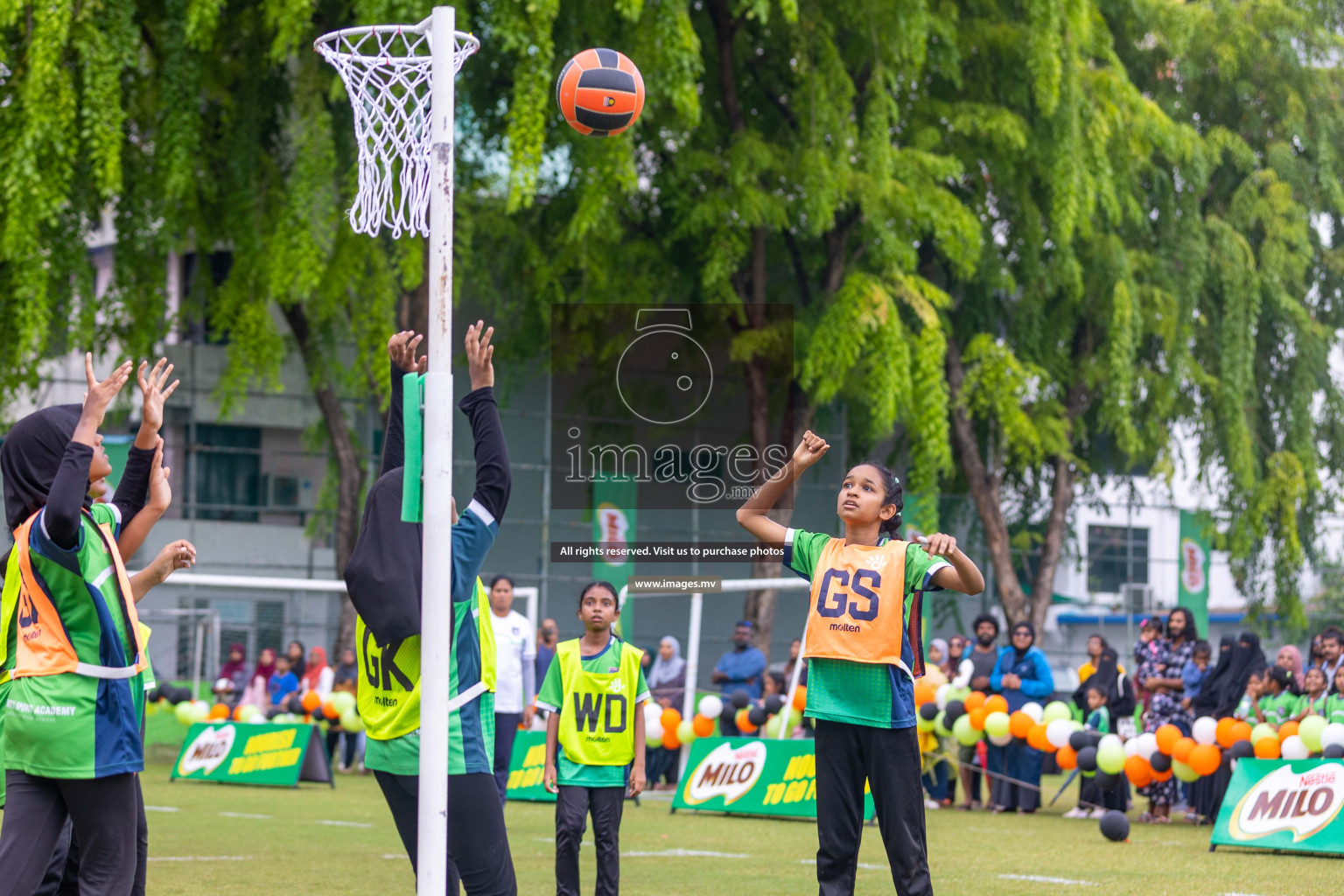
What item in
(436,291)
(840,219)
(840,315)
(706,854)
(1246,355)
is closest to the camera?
(436,291)

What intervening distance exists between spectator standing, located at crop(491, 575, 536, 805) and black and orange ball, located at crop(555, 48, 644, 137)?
4.18 metres

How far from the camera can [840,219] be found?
67.8 ft

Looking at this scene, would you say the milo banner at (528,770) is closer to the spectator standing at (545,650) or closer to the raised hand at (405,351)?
the spectator standing at (545,650)

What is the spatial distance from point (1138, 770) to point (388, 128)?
1016 cm

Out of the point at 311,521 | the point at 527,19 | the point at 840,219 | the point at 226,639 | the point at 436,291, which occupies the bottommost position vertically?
the point at 226,639

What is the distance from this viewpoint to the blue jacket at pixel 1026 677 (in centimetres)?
1581

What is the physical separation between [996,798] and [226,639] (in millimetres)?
17436

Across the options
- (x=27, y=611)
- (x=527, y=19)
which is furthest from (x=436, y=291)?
(x=527, y=19)

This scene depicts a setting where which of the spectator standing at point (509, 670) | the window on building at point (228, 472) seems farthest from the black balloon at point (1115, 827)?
the window on building at point (228, 472)

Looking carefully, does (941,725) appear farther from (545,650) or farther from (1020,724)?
(545,650)

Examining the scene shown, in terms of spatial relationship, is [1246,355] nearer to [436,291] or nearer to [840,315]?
[840,315]

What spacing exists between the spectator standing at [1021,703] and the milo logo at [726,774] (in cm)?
300

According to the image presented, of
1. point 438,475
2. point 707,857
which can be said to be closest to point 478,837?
point 438,475

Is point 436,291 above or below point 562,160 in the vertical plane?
below
